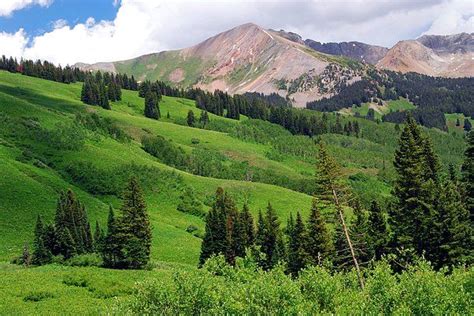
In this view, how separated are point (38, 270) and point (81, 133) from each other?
295 ft

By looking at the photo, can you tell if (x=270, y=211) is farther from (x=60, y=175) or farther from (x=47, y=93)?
(x=47, y=93)

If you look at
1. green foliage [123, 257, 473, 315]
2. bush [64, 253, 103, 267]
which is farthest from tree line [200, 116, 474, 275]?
bush [64, 253, 103, 267]

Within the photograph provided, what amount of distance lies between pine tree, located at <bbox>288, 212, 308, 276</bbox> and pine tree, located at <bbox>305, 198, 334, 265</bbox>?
76 centimetres

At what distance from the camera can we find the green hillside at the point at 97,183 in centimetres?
4281

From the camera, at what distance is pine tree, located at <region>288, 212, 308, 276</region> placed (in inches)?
2675

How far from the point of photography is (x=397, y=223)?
5944cm

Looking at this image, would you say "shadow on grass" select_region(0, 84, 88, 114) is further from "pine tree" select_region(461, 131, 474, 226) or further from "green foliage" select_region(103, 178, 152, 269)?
"pine tree" select_region(461, 131, 474, 226)

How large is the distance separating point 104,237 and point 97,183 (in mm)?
46838

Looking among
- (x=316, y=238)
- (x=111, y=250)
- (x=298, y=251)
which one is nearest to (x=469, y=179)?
(x=316, y=238)

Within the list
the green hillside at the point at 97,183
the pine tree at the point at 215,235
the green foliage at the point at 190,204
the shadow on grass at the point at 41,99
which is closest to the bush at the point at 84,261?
the green hillside at the point at 97,183

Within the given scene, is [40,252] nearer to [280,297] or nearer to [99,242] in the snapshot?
[99,242]

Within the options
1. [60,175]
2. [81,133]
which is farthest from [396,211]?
[81,133]

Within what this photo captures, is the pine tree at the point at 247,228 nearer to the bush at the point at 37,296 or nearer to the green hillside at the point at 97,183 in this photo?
the green hillside at the point at 97,183

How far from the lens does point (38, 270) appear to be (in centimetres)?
5047
